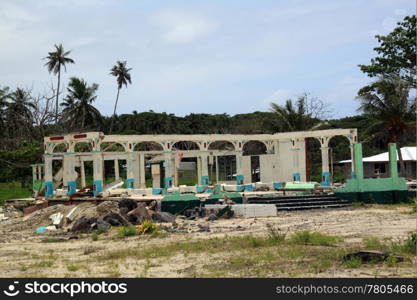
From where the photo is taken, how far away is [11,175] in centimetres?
4066

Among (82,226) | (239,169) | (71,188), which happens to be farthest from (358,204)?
(71,188)

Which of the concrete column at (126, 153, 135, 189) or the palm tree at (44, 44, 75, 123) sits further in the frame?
the palm tree at (44, 44, 75, 123)

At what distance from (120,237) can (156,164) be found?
49.0 feet

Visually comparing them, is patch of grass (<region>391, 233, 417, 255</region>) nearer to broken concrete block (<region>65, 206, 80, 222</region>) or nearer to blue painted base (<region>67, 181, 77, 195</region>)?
broken concrete block (<region>65, 206, 80, 222</region>)

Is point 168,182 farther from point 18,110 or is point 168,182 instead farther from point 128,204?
point 18,110

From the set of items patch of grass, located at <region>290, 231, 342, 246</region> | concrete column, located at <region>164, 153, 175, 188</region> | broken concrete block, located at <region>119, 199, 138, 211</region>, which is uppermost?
concrete column, located at <region>164, 153, 175, 188</region>

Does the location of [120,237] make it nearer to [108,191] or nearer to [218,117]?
[108,191]

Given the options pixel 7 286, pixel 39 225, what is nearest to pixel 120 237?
pixel 39 225

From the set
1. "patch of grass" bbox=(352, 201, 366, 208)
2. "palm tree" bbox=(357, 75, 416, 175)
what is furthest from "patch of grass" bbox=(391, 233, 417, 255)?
"palm tree" bbox=(357, 75, 416, 175)

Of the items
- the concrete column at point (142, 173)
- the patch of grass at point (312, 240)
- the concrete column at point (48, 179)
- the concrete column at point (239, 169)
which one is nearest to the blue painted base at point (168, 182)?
the concrete column at point (142, 173)

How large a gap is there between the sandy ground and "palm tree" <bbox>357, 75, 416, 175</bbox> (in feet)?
33.2

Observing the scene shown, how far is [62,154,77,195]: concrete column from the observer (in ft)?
87.9

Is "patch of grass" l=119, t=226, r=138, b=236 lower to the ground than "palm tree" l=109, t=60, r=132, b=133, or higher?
lower

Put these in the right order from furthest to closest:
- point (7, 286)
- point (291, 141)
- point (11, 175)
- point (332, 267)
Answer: point (11, 175) < point (291, 141) < point (332, 267) < point (7, 286)
